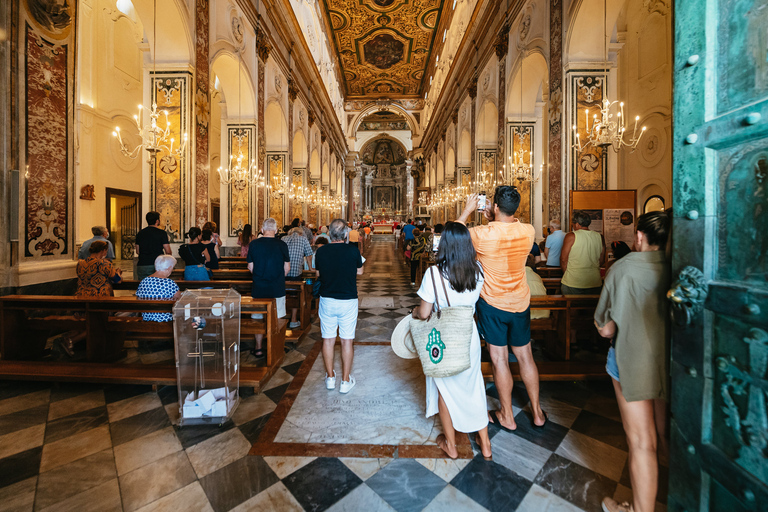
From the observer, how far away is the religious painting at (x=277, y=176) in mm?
11600

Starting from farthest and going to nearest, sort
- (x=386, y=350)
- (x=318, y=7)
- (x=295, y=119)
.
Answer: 1. (x=318, y=7)
2. (x=295, y=119)
3. (x=386, y=350)

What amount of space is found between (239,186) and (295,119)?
5795mm

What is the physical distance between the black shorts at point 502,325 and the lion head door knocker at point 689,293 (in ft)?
3.71

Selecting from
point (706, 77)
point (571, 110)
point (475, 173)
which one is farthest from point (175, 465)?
point (475, 173)

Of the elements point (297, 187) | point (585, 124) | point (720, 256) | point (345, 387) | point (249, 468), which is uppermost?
point (297, 187)

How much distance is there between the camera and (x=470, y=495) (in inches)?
72.7

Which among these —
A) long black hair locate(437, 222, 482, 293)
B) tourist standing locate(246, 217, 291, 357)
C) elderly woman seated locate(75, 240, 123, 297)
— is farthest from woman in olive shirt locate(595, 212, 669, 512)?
elderly woman seated locate(75, 240, 123, 297)

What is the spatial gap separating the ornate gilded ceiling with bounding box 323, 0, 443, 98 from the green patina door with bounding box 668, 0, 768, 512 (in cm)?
1914

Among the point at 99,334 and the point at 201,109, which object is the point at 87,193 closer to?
the point at 201,109

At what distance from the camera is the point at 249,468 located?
205cm

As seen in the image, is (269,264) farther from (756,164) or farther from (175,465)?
(756,164)

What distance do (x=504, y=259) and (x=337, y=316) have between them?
151cm

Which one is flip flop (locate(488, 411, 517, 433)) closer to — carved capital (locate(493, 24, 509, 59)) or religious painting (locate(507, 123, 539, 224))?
religious painting (locate(507, 123, 539, 224))

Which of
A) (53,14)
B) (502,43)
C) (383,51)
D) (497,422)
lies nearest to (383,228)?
(383,51)
